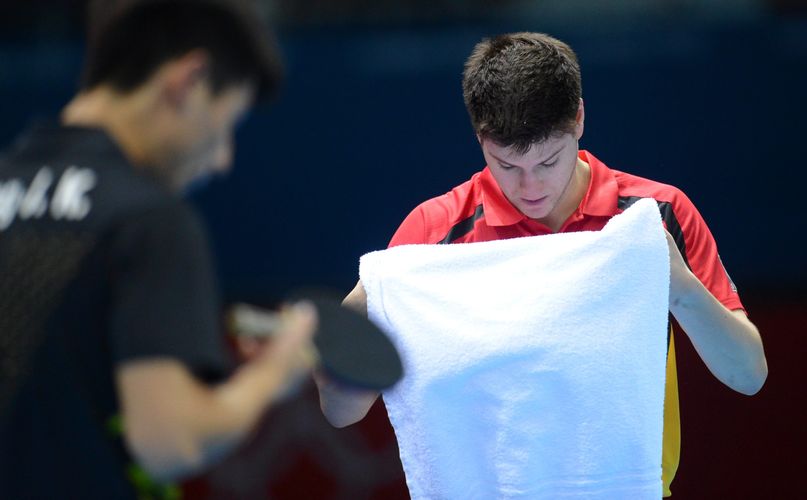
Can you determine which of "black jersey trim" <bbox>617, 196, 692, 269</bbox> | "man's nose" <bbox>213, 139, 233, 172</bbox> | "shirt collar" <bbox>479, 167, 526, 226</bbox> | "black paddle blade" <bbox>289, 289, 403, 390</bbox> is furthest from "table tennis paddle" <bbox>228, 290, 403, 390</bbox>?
"black jersey trim" <bbox>617, 196, 692, 269</bbox>

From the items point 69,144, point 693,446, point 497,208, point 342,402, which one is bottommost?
point 693,446

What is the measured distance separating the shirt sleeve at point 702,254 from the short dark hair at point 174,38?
1.23 metres

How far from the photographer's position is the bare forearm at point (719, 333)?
2.33 meters

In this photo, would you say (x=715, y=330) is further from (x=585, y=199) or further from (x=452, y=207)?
(x=452, y=207)

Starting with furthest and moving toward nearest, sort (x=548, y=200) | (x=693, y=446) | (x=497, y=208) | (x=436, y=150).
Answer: (x=436, y=150) → (x=693, y=446) → (x=497, y=208) → (x=548, y=200)

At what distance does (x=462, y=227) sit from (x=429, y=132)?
7.57 ft

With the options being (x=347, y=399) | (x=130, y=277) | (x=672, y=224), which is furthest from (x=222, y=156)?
(x=672, y=224)

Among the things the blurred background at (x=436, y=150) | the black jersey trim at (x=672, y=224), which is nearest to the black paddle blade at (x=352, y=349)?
the black jersey trim at (x=672, y=224)

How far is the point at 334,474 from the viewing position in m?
5.07

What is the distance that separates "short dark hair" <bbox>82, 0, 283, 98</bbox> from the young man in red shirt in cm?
87

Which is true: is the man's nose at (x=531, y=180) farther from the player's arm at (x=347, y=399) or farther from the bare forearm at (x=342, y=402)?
the bare forearm at (x=342, y=402)

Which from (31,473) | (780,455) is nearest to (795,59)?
(780,455)

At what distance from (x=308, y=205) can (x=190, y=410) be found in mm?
3643

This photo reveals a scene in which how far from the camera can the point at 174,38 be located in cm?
166
